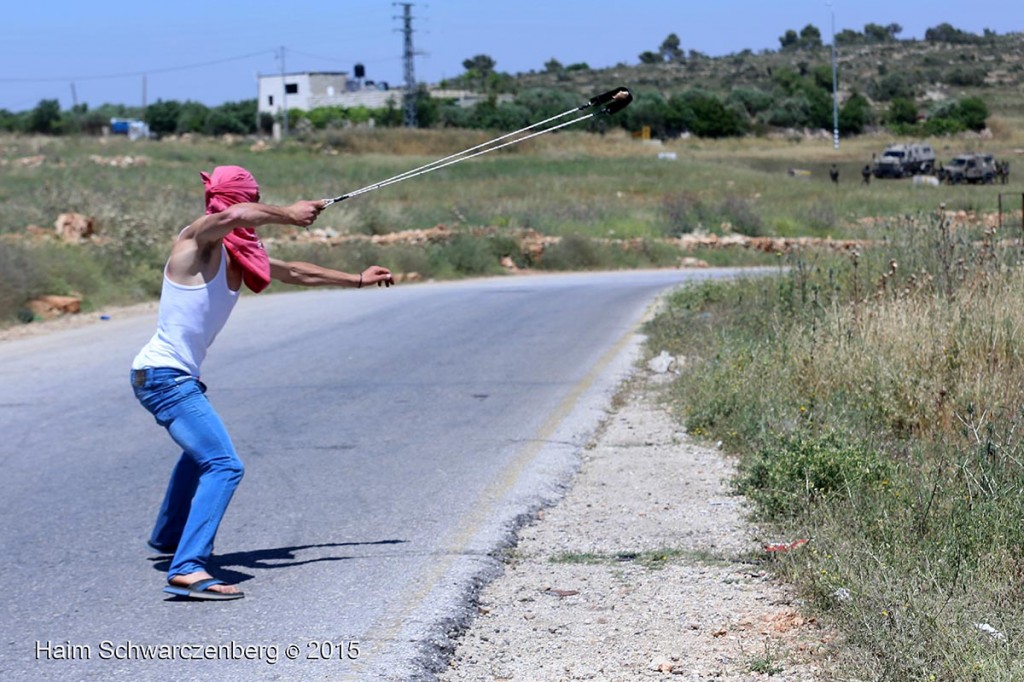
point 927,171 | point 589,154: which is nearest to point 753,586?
point 927,171

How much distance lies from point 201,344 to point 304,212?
2.51 ft

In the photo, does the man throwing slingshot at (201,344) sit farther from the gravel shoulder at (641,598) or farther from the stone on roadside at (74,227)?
the stone on roadside at (74,227)

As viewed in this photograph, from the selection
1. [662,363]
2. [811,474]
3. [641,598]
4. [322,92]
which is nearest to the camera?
[641,598]

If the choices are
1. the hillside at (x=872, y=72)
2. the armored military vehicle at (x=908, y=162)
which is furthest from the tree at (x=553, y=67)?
the armored military vehicle at (x=908, y=162)

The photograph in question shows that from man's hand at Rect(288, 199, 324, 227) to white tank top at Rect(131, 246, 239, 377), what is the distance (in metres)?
0.39

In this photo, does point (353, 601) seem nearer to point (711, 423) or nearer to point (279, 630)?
point (279, 630)

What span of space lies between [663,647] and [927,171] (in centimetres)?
5596

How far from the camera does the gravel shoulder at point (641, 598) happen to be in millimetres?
5051

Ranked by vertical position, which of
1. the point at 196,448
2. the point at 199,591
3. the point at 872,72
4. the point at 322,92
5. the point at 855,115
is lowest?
the point at 199,591

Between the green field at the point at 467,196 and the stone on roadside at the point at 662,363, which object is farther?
the green field at the point at 467,196

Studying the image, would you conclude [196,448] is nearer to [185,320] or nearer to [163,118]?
[185,320]

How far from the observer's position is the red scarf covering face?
5875 millimetres

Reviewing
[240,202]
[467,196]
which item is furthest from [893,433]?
[467,196]

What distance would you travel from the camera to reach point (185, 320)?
5.82 meters
